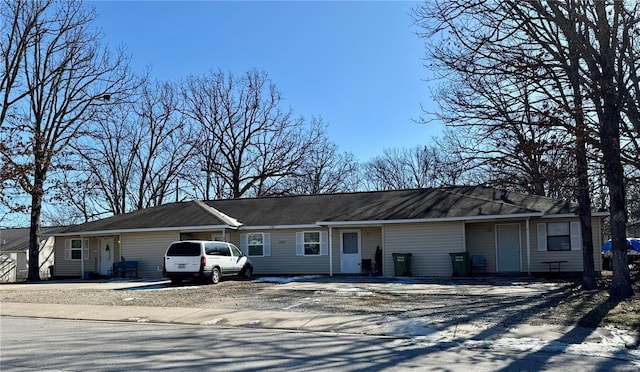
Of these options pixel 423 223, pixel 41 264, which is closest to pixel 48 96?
pixel 41 264

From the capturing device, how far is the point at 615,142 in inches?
475

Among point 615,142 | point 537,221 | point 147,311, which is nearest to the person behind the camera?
point 615,142

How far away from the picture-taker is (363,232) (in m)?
26.1

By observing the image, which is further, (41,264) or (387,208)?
(41,264)

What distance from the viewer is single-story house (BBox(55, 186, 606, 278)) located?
2373cm

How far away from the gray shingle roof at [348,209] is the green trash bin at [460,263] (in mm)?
1560

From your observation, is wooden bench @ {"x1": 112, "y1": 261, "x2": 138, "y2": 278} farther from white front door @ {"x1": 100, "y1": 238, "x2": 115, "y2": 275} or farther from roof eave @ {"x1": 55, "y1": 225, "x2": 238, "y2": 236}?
white front door @ {"x1": 100, "y1": 238, "x2": 115, "y2": 275}

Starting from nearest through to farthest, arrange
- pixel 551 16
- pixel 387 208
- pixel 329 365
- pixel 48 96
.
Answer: pixel 329 365 → pixel 551 16 → pixel 387 208 → pixel 48 96

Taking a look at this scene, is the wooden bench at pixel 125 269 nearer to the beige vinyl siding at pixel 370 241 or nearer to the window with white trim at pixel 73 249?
the window with white trim at pixel 73 249

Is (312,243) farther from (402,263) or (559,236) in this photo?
(559,236)

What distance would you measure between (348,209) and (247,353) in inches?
745

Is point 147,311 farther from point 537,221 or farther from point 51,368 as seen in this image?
point 537,221

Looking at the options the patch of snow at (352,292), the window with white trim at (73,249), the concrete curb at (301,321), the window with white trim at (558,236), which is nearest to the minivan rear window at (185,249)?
the concrete curb at (301,321)

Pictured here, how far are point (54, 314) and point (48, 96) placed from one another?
20757mm
